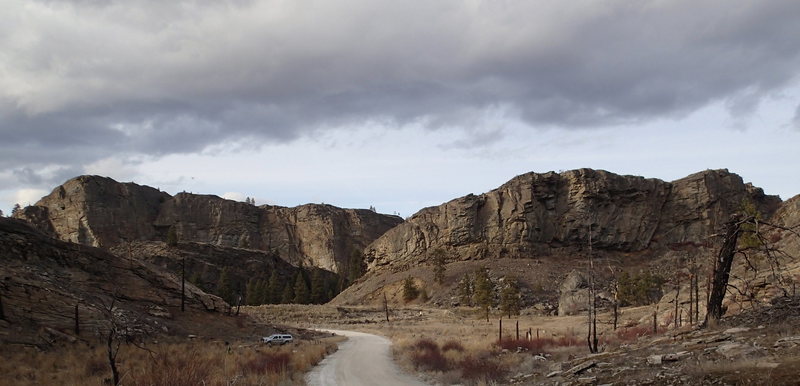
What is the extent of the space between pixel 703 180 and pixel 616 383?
119 m

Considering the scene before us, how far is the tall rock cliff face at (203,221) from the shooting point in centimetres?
15425

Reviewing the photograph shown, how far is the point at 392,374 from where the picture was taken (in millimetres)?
21016

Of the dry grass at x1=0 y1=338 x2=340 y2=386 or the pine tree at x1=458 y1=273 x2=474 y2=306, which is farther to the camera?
the pine tree at x1=458 y1=273 x2=474 y2=306

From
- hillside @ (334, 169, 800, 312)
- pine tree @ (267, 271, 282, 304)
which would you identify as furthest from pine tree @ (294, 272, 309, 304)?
hillside @ (334, 169, 800, 312)

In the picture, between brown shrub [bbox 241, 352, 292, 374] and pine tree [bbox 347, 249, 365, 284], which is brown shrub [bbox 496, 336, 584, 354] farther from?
pine tree [bbox 347, 249, 365, 284]

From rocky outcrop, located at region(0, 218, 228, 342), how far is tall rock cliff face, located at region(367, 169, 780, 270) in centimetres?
7498

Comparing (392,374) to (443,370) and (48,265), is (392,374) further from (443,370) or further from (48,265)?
(48,265)

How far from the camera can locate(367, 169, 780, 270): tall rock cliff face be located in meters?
110

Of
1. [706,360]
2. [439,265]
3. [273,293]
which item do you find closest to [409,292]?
[439,265]

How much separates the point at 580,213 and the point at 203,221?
11853cm

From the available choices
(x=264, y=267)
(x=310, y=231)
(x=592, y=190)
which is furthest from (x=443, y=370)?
(x=310, y=231)

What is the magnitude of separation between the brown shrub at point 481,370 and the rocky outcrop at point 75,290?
1526 cm

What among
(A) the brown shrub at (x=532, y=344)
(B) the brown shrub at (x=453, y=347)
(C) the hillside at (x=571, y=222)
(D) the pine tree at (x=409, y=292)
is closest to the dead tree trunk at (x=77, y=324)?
(B) the brown shrub at (x=453, y=347)

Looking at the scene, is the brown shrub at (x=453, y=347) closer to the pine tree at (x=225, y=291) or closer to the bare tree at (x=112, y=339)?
the bare tree at (x=112, y=339)
